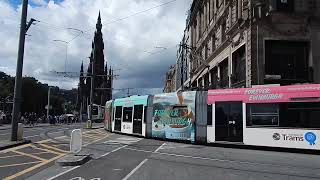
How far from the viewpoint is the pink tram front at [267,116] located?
2038cm

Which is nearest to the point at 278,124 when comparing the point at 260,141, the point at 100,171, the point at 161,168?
the point at 260,141

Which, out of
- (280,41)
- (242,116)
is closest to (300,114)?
(242,116)

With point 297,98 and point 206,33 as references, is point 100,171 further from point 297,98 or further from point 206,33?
point 206,33

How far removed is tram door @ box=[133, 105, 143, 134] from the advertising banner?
1.94m

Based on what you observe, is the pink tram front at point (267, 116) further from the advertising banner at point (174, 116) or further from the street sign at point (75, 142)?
the street sign at point (75, 142)

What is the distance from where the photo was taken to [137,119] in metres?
32.1

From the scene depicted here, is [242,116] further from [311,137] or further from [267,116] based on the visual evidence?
[311,137]

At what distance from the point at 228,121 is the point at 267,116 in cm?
229

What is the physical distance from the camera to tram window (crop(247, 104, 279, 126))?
21.7 metres

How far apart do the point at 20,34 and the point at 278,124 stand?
15.1 meters

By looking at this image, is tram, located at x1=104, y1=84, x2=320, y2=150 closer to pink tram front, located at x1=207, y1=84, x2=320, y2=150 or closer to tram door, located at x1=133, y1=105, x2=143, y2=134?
pink tram front, located at x1=207, y1=84, x2=320, y2=150

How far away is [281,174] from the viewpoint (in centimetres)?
1328

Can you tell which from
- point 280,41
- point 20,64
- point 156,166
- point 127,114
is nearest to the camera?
point 156,166

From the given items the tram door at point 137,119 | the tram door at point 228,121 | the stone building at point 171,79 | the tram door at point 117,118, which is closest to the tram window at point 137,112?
the tram door at point 137,119
